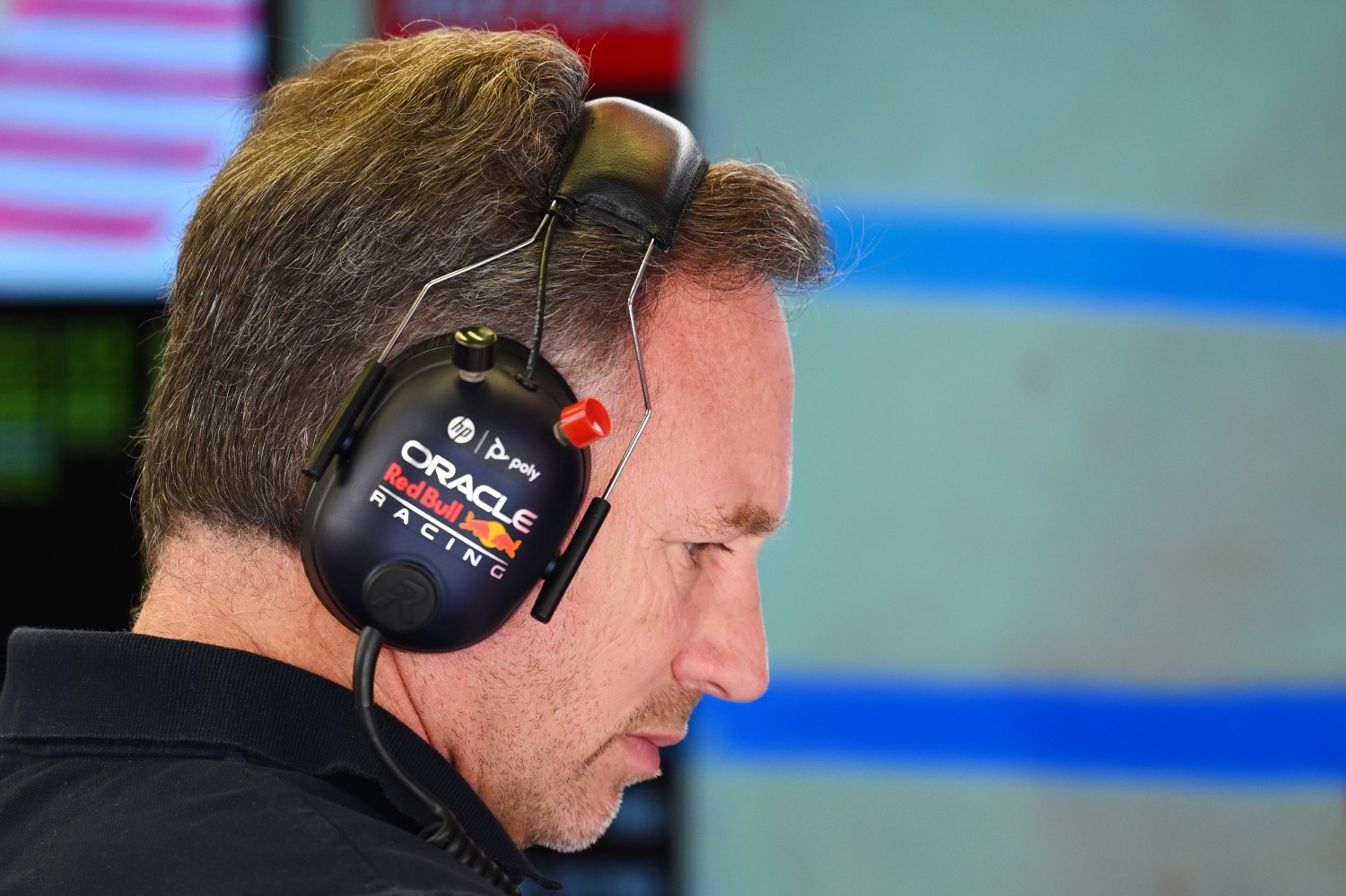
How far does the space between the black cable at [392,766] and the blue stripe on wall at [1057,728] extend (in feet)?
3.67

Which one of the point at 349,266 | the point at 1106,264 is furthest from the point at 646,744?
the point at 1106,264

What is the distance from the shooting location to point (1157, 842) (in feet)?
5.72

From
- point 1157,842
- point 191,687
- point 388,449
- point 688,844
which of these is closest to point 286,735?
point 191,687

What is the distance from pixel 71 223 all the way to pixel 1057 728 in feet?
4.96

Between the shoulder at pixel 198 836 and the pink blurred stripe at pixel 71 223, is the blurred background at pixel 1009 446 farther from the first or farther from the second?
the shoulder at pixel 198 836

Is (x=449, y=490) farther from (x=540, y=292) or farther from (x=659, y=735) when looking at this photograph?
(x=659, y=735)

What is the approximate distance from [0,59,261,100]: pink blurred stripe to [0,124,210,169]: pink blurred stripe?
66 mm

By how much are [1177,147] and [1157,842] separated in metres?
0.94

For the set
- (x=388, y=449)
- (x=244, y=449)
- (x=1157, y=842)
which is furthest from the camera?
(x=1157, y=842)

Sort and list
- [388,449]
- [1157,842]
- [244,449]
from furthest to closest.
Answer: [1157,842] → [244,449] → [388,449]

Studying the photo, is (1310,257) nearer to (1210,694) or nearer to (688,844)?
(1210,694)

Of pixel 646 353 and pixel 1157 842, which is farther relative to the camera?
pixel 1157 842

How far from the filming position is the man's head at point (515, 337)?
76 cm

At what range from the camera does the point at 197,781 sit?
→ 63 centimetres
